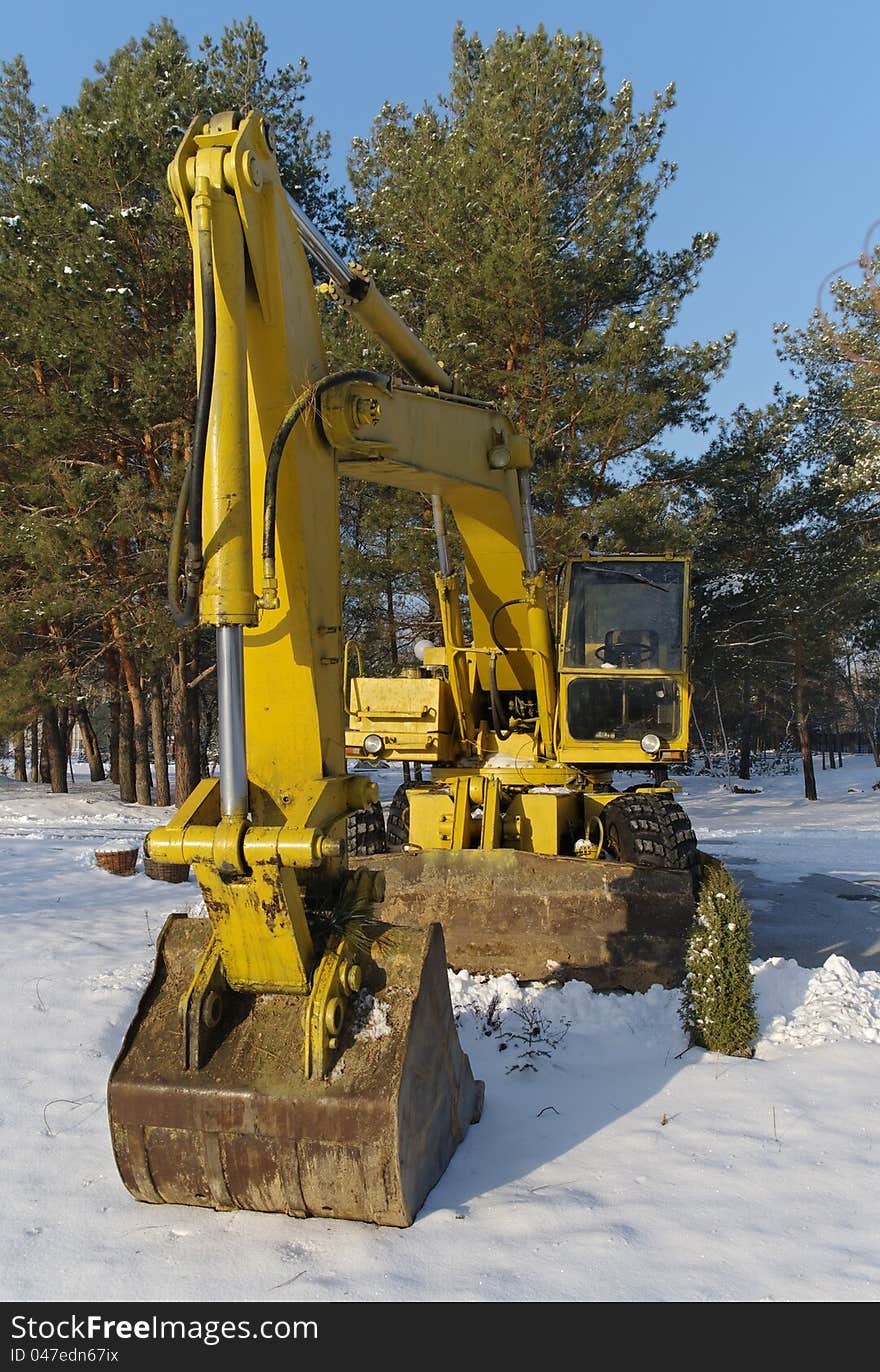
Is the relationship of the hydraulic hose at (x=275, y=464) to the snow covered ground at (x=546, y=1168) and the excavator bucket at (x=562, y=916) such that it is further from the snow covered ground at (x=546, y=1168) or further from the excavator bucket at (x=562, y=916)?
the excavator bucket at (x=562, y=916)

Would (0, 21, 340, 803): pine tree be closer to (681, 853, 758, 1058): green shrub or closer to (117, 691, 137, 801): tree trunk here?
(117, 691, 137, 801): tree trunk

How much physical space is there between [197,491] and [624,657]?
499 cm

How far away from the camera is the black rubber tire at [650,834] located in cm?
670

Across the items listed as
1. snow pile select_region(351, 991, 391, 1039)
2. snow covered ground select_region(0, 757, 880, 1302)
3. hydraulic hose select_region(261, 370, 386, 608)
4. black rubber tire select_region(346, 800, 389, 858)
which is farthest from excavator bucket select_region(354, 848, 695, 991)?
hydraulic hose select_region(261, 370, 386, 608)

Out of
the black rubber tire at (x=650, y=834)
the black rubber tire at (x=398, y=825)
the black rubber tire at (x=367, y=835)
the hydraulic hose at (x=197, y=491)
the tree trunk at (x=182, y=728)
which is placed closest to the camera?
the hydraulic hose at (x=197, y=491)

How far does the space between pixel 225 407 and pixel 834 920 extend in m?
8.51

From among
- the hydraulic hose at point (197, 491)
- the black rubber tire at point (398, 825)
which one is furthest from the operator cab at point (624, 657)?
the hydraulic hose at point (197, 491)

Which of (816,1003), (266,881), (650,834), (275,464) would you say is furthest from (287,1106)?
(650,834)

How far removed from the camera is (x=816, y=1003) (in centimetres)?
583

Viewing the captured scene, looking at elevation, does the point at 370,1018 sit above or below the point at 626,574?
below

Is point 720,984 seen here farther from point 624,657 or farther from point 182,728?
point 182,728

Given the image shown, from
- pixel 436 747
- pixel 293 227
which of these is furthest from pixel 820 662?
pixel 293 227

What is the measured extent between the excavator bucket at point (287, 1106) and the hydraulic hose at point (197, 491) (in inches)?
52.1
